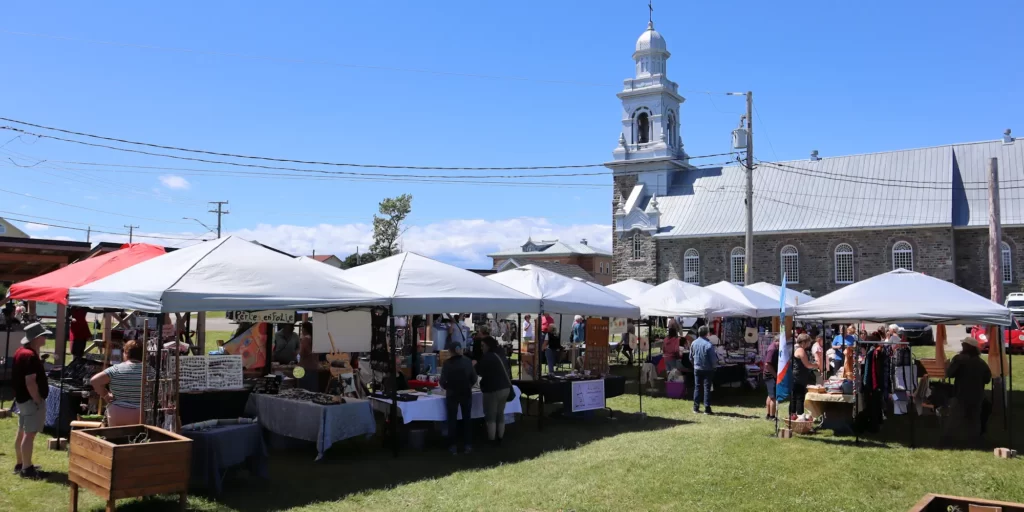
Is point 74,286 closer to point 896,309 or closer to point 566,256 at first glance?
point 896,309

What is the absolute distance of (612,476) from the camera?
8.80m

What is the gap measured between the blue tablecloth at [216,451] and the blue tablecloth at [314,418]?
109 centimetres

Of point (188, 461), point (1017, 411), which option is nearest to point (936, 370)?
point (1017, 411)

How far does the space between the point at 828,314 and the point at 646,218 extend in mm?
38659

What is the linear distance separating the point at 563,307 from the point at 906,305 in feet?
17.1

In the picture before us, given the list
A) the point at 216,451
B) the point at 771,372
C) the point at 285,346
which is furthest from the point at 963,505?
the point at 285,346

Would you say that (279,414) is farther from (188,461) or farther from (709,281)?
(709,281)

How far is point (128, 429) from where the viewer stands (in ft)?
23.7

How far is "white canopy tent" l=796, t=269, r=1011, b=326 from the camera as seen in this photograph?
36.3 feet

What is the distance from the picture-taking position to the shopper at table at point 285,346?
47.7ft

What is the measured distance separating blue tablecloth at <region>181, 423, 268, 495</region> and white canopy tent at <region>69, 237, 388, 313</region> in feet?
4.29

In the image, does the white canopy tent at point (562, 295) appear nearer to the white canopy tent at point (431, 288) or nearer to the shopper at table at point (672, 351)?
the white canopy tent at point (431, 288)

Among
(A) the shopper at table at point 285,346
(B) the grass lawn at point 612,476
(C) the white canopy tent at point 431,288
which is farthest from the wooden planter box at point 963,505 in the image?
(A) the shopper at table at point 285,346

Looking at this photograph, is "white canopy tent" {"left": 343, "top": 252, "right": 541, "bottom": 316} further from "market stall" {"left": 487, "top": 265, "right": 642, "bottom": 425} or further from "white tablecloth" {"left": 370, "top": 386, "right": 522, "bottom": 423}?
"white tablecloth" {"left": 370, "top": 386, "right": 522, "bottom": 423}
